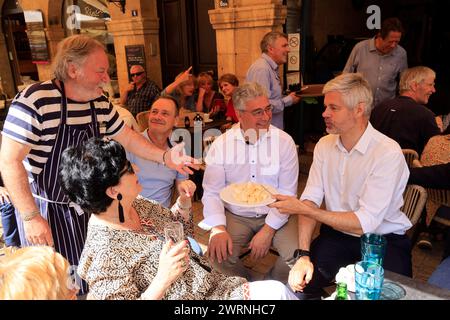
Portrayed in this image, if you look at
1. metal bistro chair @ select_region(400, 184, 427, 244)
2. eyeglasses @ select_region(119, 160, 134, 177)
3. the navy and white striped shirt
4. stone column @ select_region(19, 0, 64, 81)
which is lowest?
metal bistro chair @ select_region(400, 184, 427, 244)

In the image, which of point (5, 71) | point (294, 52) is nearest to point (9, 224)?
point (294, 52)

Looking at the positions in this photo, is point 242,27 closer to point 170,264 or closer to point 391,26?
point 391,26

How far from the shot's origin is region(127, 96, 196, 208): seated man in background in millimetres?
2637

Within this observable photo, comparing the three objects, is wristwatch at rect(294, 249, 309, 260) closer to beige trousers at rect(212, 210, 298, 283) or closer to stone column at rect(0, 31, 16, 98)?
beige trousers at rect(212, 210, 298, 283)

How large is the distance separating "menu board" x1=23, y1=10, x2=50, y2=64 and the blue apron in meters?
7.96

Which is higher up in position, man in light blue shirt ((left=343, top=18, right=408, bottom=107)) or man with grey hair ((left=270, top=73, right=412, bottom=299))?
man in light blue shirt ((left=343, top=18, right=408, bottom=107))

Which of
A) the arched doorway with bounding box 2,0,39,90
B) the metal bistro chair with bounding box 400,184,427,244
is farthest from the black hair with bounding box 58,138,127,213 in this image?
the arched doorway with bounding box 2,0,39,90

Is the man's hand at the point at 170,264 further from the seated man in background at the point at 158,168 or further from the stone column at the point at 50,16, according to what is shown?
the stone column at the point at 50,16

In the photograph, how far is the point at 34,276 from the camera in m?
1.02

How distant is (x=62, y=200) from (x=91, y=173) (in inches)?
28.5

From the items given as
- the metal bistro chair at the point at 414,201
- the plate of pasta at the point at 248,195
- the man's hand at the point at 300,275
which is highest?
the plate of pasta at the point at 248,195

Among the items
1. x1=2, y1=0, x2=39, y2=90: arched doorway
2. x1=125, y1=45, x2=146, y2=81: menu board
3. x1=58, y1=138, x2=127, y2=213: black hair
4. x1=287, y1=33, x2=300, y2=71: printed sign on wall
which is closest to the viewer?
x1=58, y1=138, x2=127, y2=213: black hair

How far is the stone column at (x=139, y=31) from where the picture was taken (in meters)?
6.87

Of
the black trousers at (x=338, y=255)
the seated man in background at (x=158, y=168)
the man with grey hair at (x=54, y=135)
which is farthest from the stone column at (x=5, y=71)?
the black trousers at (x=338, y=255)
